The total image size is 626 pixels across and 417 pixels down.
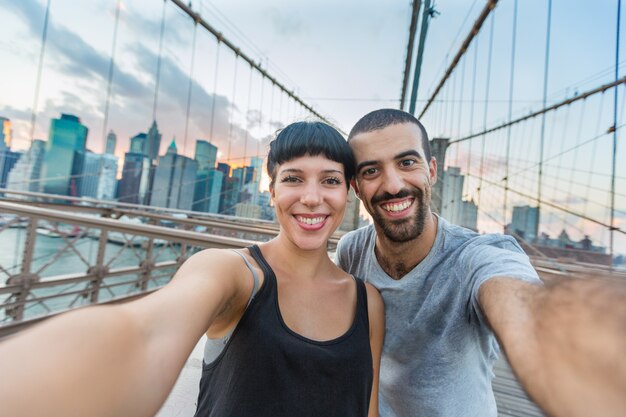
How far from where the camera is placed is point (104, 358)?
0.39 meters

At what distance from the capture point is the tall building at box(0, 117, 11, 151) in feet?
24.1

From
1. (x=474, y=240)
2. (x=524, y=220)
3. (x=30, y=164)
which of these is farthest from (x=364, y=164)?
(x=524, y=220)

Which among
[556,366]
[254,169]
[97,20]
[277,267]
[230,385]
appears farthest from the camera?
[254,169]

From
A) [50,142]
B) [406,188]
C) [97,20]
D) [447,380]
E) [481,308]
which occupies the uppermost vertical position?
[97,20]

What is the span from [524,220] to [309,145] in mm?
12222

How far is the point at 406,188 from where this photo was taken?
3.56ft

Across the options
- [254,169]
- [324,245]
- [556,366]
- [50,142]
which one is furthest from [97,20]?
[556,366]

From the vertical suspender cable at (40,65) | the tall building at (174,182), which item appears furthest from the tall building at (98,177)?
the vertical suspender cable at (40,65)

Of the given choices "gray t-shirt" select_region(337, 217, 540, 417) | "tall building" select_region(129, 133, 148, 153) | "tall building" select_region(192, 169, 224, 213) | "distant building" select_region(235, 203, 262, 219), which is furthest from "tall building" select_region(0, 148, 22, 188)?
"gray t-shirt" select_region(337, 217, 540, 417)

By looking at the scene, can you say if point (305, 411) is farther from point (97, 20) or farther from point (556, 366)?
point (97, 20)

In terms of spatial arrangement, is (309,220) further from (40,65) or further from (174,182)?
(174,182)

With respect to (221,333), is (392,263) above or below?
above

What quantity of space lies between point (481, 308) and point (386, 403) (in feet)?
2.17

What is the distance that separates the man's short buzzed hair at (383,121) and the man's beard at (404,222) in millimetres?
222
